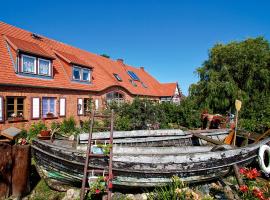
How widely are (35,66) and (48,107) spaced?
2.98 metres

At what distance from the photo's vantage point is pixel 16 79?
48.2 ft

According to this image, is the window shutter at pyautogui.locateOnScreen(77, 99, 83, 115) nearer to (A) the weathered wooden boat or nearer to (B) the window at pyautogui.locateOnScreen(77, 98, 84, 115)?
(B) the window at pyautogui.locateOnScreen(77, 98, 84, 115)

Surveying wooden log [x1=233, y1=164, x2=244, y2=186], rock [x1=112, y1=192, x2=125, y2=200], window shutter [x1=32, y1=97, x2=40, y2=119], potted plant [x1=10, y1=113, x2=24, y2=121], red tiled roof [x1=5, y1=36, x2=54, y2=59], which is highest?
red tiled roof [x1=5, y1=36, x2=54, y2=59]

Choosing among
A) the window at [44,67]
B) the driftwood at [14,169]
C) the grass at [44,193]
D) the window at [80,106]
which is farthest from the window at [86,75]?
the driftwood at [14,169]

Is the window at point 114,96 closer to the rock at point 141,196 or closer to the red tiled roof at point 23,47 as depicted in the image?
the red tiled roof at point 23,47

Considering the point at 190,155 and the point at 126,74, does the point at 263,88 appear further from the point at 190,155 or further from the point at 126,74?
the point at 190,155

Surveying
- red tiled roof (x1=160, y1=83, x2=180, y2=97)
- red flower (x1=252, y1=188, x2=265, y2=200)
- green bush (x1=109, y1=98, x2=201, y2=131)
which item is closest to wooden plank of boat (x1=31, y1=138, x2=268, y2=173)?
red flower (x1=252, y1=188, x2=265, y2=200)

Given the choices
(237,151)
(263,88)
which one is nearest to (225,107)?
(263,88)

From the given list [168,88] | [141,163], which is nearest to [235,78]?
[168,88]

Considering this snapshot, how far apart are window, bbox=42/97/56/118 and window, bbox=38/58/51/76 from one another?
6.06 feet

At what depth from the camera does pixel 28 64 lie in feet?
52.0

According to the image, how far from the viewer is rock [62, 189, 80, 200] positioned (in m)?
6.76

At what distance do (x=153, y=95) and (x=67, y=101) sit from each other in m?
14.8

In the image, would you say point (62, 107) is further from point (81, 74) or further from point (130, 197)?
point (130, 197)
